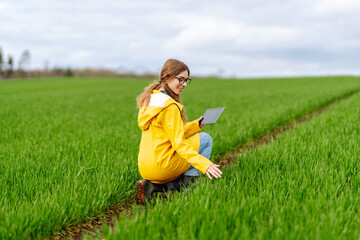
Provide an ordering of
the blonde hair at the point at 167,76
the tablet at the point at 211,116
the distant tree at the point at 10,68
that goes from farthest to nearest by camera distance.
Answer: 1. the distant tree at the point at 10,68
2. the tablet at the point at 211,116
3. the blonde hair at the point at 167,76

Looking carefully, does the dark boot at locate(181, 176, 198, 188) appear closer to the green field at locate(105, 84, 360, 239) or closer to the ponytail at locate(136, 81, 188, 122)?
the green field at locate(105, 84, 360, 239)

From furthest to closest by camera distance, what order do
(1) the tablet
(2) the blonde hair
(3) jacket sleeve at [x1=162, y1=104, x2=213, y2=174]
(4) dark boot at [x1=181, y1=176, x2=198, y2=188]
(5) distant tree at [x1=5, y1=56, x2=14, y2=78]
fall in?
(5) distant tree at [x1=5, y1=56, x2=14, y2=78], (4) dark boot at [x1=181, y1=176, x2=198, y2=188], (1) the tablet, (2) the blonde hair, (3) jacket sleeve at [x1=162, y1=104, x2=213, y2=174]

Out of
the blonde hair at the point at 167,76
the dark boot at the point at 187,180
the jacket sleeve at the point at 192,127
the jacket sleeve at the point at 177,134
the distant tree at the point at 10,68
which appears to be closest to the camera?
the jacket sleeve at the point at 177,134

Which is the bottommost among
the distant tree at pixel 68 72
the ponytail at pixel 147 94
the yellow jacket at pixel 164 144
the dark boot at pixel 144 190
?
the dark boot at pixel 144 190

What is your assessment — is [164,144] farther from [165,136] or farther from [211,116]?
[211,116]

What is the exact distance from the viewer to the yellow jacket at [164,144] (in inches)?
107

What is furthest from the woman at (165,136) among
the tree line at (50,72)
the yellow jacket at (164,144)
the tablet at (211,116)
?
the tree line at (50,72)

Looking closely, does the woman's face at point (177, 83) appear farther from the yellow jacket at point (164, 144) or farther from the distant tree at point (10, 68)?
the distant tree at point (10, 68)

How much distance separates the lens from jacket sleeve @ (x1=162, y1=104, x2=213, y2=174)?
270 cm

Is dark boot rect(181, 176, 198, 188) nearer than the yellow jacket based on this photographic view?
No

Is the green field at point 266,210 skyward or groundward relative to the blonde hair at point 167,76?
groundward

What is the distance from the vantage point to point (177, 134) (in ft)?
9.09

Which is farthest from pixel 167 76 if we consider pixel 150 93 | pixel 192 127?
pixel 192 127

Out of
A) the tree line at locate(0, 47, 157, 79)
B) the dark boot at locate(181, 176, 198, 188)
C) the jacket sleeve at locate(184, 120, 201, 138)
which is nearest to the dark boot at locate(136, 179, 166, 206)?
the dark boot at locate(181, 176, 198, 188)
